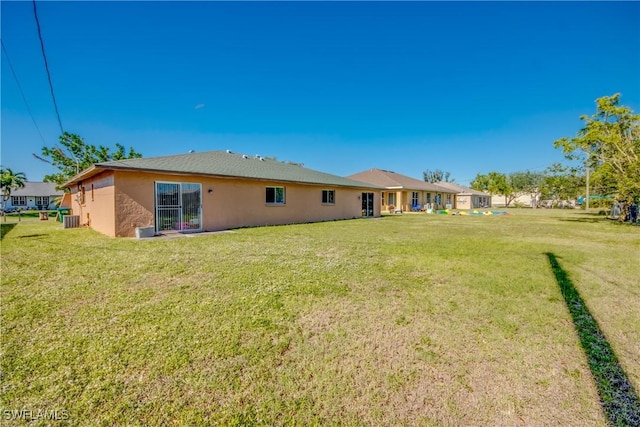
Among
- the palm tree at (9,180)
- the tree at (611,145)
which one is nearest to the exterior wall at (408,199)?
the tree at (611,145)

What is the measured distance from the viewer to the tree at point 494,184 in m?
52.3

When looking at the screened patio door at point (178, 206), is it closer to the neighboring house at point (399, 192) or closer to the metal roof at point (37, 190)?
the neighboring house at point (399, 192)

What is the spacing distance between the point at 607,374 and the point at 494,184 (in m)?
A: 59.8

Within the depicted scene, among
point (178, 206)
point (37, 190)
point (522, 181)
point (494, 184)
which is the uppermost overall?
point (522, 181)

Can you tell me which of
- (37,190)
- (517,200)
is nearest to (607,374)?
(517,200)

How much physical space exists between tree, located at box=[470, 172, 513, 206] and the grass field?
53832mm

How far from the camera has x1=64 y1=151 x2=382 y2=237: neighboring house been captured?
1027 centimetres

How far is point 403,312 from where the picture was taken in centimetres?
381

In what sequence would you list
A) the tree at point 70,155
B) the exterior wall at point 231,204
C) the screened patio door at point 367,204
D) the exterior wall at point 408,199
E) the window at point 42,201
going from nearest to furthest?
the exterior wall at point 231,204 < the screened patio door at point 367,204 < the exterior wall at point 408,199 < the tree at point 70,155 < the window at point 42,201

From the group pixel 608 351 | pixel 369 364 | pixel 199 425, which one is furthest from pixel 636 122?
pixel 199 425

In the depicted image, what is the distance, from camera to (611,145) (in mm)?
16656

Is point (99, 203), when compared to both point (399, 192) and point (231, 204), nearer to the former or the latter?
point (231, 204)

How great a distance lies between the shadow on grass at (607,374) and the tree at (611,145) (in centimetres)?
1690

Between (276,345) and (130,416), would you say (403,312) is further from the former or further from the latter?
(130,416)
